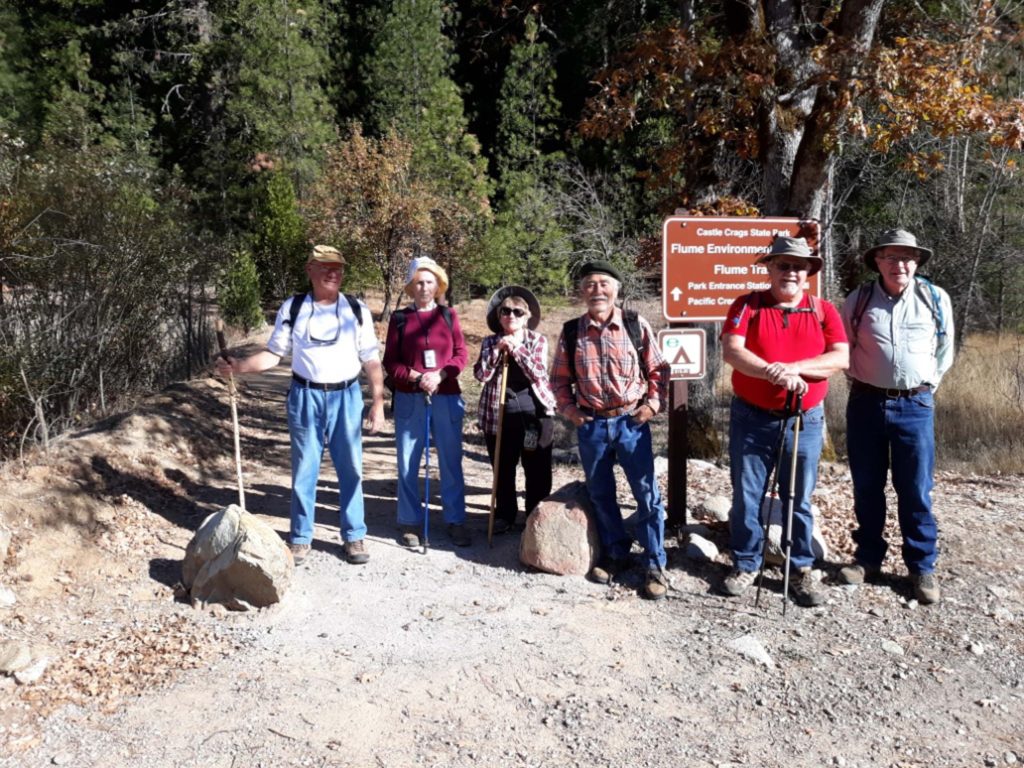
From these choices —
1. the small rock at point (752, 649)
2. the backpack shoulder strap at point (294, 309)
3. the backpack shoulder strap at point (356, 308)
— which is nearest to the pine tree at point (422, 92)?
the backpack shoulder strap at point (356, 308)

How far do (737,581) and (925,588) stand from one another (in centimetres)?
96

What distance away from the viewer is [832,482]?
7.04 m

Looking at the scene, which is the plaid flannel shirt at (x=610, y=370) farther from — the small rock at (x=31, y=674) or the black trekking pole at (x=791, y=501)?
the small rock at (x=31, y=674)

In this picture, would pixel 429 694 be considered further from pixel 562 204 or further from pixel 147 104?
pixel 147 104

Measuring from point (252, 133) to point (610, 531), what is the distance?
2055 cm

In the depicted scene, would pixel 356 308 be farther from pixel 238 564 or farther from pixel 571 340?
pixel 238 564

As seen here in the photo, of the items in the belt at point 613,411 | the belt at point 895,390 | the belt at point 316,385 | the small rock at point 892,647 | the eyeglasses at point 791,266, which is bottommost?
the small rock at point 892,647

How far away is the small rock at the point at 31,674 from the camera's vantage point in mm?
3809

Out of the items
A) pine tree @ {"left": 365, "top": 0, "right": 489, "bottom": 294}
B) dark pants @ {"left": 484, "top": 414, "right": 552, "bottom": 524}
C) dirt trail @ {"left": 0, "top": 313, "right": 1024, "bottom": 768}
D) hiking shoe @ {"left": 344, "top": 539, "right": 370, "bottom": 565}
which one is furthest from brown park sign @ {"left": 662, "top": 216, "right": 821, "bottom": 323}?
pine tree @ {"left": 365, "top": 0, "right": 489, "bottom": 294}

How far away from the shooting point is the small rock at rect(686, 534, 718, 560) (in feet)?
17.2

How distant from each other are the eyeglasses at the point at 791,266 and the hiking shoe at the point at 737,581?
1.63 meters

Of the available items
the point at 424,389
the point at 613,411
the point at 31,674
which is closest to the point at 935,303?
the point at 613,411

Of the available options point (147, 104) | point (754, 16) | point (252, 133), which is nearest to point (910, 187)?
point (754, 16)

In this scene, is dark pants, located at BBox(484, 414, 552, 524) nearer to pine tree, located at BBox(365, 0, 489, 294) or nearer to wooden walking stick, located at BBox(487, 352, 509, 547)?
wooden walking stick, located at BBox(487, 352, 509, 547)
